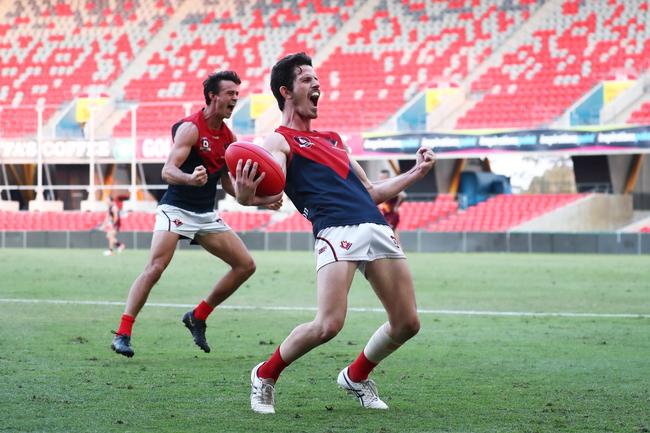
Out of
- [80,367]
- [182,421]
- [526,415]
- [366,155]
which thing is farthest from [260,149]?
[366,155]

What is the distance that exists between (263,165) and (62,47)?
51523 mm

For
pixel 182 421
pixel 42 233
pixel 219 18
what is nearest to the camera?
pixel 182 421

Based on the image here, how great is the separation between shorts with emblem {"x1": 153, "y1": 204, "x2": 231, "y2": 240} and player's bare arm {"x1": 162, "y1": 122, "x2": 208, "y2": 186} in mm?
401

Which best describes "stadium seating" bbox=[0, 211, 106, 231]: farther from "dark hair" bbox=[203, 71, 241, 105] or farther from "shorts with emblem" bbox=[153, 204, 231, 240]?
"dark hair" bbox=[203, 71, 241, 105]

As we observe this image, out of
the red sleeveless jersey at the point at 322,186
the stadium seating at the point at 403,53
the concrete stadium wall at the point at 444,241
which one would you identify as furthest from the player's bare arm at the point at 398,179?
the stadium seating at the point at 403,53

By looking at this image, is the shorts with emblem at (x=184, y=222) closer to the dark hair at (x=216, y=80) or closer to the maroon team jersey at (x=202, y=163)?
the maroon team jersey at (x=202, y=163)

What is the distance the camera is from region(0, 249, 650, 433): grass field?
6.73 meters

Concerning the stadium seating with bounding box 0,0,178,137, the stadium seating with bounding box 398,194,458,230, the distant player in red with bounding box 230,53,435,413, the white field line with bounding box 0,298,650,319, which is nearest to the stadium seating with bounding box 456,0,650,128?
the stadium seating with bounding box 398,194,458,230

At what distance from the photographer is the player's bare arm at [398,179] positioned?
7051 millimetres

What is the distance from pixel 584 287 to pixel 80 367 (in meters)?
12.2

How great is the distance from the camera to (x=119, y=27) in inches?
2222

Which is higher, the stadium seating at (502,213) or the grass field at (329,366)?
the grass field at (329,366)

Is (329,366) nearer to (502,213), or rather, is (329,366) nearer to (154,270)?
(154,270)

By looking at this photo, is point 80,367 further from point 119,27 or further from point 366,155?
point 119,27
